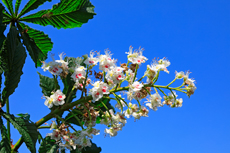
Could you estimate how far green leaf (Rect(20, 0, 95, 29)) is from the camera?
3.22 metres

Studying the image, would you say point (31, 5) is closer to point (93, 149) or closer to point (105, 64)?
point (105, 64)

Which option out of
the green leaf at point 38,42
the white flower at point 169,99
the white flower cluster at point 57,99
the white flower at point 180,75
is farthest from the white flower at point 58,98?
the green leaf at point 38,42

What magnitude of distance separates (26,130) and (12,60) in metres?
0.57

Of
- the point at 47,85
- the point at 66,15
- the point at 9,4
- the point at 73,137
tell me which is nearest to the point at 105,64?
the point at 73,137

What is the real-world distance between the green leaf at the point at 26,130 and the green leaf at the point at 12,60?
0.80ft

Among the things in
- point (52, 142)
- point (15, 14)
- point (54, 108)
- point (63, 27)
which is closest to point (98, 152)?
point (52, 142)

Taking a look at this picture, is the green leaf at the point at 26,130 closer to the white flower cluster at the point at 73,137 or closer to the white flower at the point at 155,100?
the white flower cluster at the point at 73,137

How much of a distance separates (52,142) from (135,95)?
3.20ft

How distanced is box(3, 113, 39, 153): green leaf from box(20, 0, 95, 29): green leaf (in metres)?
1.52

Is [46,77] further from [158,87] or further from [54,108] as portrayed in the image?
[158,87]

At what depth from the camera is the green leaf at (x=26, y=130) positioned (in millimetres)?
2156

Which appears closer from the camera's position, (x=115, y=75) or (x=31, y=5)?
(x=115, y=75)

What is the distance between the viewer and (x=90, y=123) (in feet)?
7.77

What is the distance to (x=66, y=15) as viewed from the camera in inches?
131
